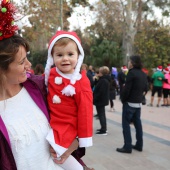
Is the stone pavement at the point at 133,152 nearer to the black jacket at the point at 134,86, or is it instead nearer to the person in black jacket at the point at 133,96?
the person in black jacket at the point at 133,96

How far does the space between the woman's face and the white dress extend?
12cm

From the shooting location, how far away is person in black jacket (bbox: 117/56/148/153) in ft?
16.2

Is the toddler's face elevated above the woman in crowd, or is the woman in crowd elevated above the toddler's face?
the toddler's face

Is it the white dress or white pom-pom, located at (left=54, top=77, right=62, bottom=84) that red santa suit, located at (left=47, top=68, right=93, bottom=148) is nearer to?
white pom-pom, located at (left=54, top=77, right=62, bottom=84)

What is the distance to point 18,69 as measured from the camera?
4.98ft

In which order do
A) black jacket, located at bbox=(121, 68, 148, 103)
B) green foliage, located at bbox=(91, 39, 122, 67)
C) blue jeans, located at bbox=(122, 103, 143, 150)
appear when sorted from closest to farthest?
black jacket, located at bbox=(121, 68, 148, 103)
blue jeans, located at bbox=(122, 103, 143, 150)
green foliage, located at bbox=(91, 39, 122, 67)

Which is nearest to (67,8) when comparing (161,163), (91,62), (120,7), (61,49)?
(120,7)

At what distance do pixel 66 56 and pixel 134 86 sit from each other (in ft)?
11.1

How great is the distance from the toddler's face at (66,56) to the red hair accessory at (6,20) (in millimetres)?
364

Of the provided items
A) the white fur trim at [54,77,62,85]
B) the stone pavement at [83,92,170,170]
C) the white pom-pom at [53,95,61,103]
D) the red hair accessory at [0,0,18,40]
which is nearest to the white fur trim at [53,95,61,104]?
the white pom-pom at [53,95,61,103]

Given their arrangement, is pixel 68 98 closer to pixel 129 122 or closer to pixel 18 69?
pixel 18 69

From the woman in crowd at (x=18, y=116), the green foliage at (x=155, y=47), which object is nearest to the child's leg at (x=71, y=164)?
the woman in crowd at (x=18, y=116)

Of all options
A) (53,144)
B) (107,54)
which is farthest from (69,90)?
(107,54)

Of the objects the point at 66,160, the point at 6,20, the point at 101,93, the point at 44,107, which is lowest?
the point at 101,93
